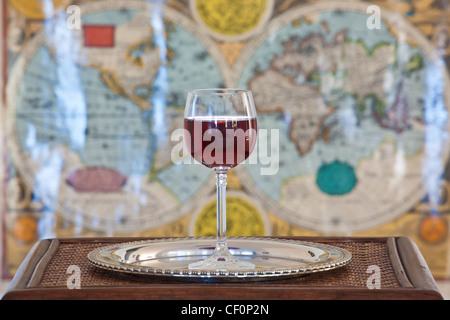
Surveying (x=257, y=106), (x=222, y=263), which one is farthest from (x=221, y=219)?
(x=257, y=106)

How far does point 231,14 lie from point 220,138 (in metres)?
2.06

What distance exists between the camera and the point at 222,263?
1210 mm

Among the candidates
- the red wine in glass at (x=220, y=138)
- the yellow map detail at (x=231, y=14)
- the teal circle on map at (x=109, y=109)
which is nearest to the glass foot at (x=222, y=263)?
the red wine in glass at (x=220, y=138)

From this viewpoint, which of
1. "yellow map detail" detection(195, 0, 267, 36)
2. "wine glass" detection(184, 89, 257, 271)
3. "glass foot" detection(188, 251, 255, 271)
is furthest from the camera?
"yellow map detail" detection(195, 0, 267, 36)

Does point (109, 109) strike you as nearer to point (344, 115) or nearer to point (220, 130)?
point (344, 115)

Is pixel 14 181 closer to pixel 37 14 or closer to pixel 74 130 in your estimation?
pixel 74 130

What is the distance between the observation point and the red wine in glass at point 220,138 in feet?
4.19

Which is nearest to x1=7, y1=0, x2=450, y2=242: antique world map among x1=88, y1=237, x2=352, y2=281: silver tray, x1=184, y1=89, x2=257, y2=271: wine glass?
x1=88, y1=237, x2=352, y2=281: silver tray

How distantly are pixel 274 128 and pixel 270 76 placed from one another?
0.26m

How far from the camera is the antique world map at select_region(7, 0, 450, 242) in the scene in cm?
323

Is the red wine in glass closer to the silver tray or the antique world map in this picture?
the silver tray

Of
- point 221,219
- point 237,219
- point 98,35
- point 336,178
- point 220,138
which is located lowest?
point 237,219

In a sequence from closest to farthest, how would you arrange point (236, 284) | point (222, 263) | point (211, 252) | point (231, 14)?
point (236, 284) < point (222, 263) < point (211, 252) < point (231, 14)

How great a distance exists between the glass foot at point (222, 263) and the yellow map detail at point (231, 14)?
2.13 metres
